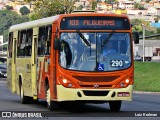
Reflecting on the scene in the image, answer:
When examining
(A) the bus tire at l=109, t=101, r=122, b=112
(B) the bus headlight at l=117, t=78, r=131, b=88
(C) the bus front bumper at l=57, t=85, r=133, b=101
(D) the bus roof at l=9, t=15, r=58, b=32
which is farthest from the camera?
(D) the bus roof at l=9, t=15, r=58, b=32

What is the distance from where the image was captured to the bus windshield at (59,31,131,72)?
24.4 m

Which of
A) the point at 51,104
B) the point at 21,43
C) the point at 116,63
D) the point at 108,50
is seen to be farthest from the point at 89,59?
the point at 21,43

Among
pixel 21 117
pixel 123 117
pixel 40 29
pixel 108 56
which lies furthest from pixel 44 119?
pixel 40 29

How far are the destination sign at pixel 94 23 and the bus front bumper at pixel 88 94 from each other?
193cm

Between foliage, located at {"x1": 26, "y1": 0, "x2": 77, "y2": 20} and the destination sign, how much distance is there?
3914 centimetres

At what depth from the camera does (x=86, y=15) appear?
2505 centimetres

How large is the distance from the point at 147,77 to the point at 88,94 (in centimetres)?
3172

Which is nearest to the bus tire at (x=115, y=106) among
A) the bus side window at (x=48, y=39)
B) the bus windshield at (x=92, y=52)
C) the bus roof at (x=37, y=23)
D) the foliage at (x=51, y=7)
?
the bus windshield at (x=92, y=52)

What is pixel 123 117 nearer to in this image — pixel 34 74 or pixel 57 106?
pixel 57 106

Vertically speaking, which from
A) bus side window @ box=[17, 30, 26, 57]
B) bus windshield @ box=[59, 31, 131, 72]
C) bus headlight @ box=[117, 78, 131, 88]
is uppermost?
bus windshield @ box=[59, 31, 131, 72]

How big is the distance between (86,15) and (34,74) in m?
3.66

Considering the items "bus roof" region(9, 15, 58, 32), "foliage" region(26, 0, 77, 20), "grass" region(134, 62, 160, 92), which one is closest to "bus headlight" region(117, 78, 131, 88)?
"bus roof" region(9, 15, 58, 32)

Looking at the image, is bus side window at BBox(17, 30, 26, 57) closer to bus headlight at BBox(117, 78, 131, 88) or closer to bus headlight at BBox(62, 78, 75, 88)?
bus headlight at BBox(62, 78, 75, 88)

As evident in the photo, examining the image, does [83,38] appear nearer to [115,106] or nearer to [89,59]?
[89,59]
